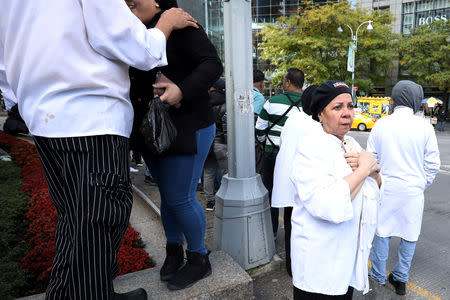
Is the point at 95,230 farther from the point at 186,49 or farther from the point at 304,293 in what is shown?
the point at 304,293

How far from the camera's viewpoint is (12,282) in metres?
2.54

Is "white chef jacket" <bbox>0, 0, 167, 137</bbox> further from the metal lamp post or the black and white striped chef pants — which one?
the metal lamp post

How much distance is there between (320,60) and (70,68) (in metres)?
27.4

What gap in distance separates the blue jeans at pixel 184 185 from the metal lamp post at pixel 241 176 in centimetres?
96

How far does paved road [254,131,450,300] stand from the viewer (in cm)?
290

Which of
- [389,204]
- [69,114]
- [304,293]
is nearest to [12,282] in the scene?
[69,114]

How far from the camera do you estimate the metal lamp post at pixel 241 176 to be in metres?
3.03

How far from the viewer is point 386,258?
3.21 meters

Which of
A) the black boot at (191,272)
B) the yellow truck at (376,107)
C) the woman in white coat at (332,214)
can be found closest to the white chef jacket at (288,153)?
the woman in white coat at (332,214)

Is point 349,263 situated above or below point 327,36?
below

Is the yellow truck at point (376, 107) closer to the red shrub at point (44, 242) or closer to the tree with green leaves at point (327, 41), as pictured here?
the tree with green leaves at point (327, 41)

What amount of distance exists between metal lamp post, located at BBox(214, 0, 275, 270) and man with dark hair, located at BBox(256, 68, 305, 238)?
626mm

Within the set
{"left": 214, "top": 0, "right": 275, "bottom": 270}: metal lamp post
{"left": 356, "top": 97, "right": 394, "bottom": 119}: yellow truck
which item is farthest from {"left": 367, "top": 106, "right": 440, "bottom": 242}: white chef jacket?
{"left": 356, "top": 97, "right": 394, "bottom": 119}: yellow truck

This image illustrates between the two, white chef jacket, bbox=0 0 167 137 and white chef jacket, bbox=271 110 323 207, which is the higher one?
white chef jacket, bbox=0 0 167 137
